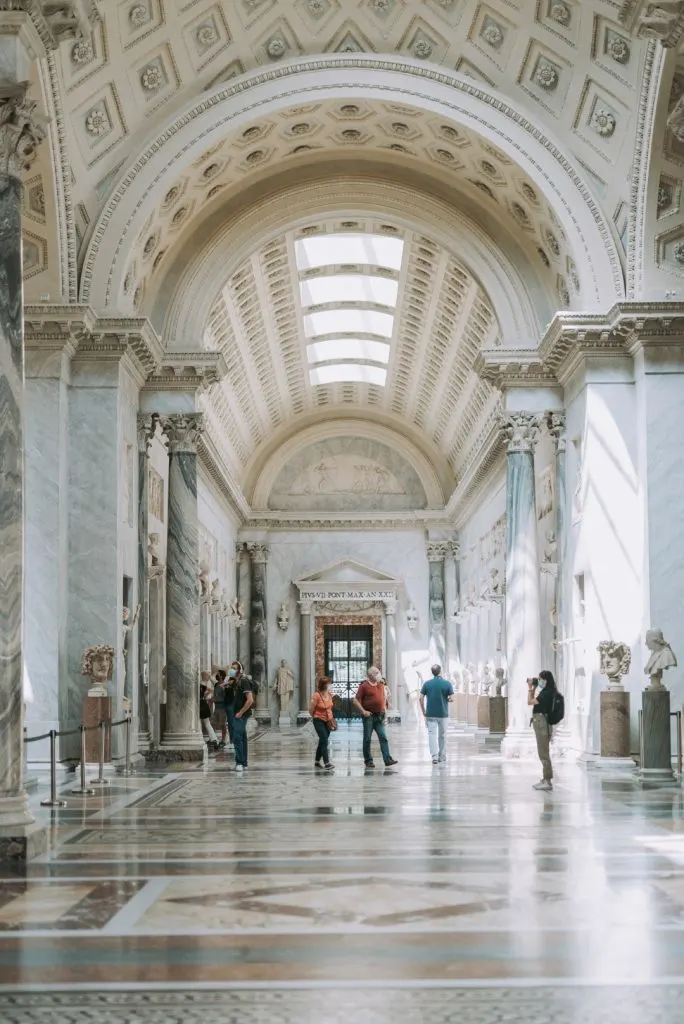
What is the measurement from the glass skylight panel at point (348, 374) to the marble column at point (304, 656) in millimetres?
8618

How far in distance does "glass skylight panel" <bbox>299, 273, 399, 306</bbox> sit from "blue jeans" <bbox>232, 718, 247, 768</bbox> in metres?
16.6

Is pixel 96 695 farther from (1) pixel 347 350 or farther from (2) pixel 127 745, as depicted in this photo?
(1) pixel 347 350

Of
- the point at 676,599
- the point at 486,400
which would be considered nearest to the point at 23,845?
the point at 676,599

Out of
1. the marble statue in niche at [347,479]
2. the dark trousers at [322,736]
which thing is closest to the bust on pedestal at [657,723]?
the dark trousers at [322,736]

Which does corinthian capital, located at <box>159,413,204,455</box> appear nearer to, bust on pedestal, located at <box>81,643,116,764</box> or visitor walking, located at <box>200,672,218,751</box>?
bust on pedestal, located at <box>81,643,116,764</box>

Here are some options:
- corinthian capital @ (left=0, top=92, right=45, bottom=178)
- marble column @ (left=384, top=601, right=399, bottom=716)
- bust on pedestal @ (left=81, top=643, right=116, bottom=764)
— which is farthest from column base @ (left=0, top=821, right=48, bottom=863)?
marble column @ (left=384, top=601, right=399, bottom=716)

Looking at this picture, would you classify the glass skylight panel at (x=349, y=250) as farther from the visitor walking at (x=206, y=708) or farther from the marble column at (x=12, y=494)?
the marble column at (x=12, y=494)

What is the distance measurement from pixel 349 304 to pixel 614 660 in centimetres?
1927

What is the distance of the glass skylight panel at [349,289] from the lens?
35.0 metres

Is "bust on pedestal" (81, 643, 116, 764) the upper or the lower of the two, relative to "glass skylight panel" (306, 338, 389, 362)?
lower

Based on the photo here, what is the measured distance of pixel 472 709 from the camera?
38.5 metres

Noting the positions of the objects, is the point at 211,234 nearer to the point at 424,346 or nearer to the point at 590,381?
the point at 590,381

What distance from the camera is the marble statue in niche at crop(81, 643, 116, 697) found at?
19734 mm

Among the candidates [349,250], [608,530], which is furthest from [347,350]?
[608,530]
